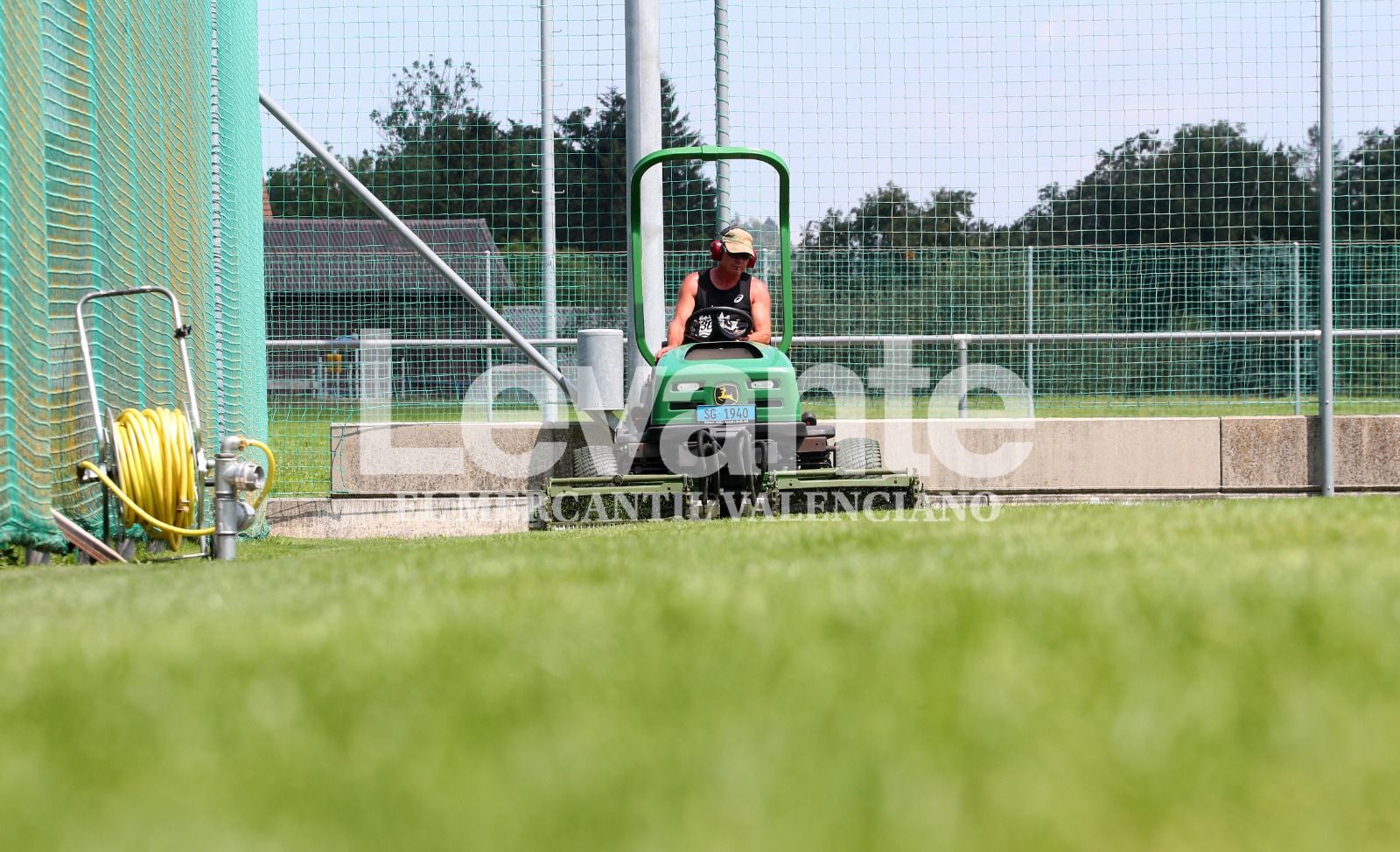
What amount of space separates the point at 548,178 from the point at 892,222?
2.83 m

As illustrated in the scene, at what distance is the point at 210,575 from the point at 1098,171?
861cm

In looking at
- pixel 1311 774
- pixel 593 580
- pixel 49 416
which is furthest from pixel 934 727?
pixel 49 416

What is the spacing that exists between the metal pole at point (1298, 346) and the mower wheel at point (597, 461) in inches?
236

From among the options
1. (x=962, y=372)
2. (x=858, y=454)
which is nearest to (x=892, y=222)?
(x=962, y=372)

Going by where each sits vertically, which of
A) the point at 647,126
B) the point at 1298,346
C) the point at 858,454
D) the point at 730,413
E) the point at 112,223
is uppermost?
the point at 647,126

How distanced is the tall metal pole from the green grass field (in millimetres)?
7420

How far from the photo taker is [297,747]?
1.91 meters

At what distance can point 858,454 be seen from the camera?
9.98 m

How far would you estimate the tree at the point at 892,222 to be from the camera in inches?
444

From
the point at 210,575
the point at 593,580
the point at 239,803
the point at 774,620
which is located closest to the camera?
the point at 239,803

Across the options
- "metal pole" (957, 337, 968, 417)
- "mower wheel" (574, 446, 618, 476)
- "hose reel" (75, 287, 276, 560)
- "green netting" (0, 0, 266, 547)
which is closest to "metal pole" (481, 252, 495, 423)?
"green netting" (0, 0, 266, 547)

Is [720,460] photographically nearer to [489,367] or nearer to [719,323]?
[719,323]

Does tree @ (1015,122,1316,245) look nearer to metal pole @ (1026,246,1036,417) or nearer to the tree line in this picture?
the tree line

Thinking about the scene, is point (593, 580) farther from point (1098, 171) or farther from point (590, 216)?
point (1098, 171)
